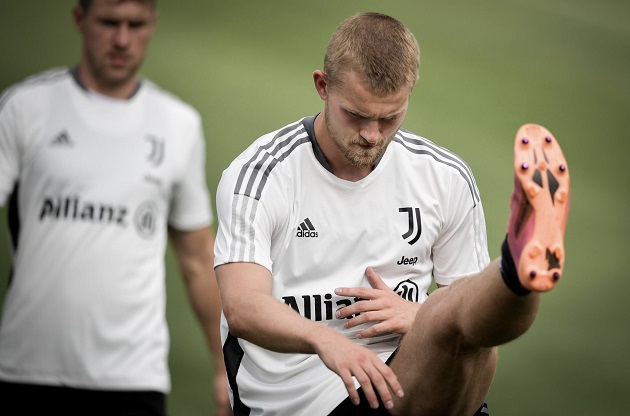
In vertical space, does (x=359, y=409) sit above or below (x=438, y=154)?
below

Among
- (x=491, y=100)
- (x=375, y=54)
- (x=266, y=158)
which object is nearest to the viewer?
(x=375, y=54)

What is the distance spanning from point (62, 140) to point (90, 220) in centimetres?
19

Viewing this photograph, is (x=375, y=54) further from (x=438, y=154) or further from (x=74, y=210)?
(x=74, y=210)

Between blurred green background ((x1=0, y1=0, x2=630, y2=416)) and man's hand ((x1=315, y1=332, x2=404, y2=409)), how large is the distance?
151 centimetres

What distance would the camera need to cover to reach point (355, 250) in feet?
10.4

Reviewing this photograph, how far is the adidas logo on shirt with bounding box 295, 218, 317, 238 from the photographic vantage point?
10.3 feet

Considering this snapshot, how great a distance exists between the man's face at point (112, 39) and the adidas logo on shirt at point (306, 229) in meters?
0.61

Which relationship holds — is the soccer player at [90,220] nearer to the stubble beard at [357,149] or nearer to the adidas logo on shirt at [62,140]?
the adidas logo on shirt at [62,140]

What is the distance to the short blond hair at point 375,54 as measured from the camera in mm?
Answer: 2971

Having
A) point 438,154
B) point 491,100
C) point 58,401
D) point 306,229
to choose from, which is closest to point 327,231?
point 306,229

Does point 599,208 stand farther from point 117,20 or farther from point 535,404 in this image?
point 117,20

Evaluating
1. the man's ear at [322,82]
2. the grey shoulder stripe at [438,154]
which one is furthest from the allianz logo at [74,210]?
the grey shoulder stripe at [438,154]

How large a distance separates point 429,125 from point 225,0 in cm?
111

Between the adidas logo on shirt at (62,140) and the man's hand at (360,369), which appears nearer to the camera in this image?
the man's hand at (360,369)
